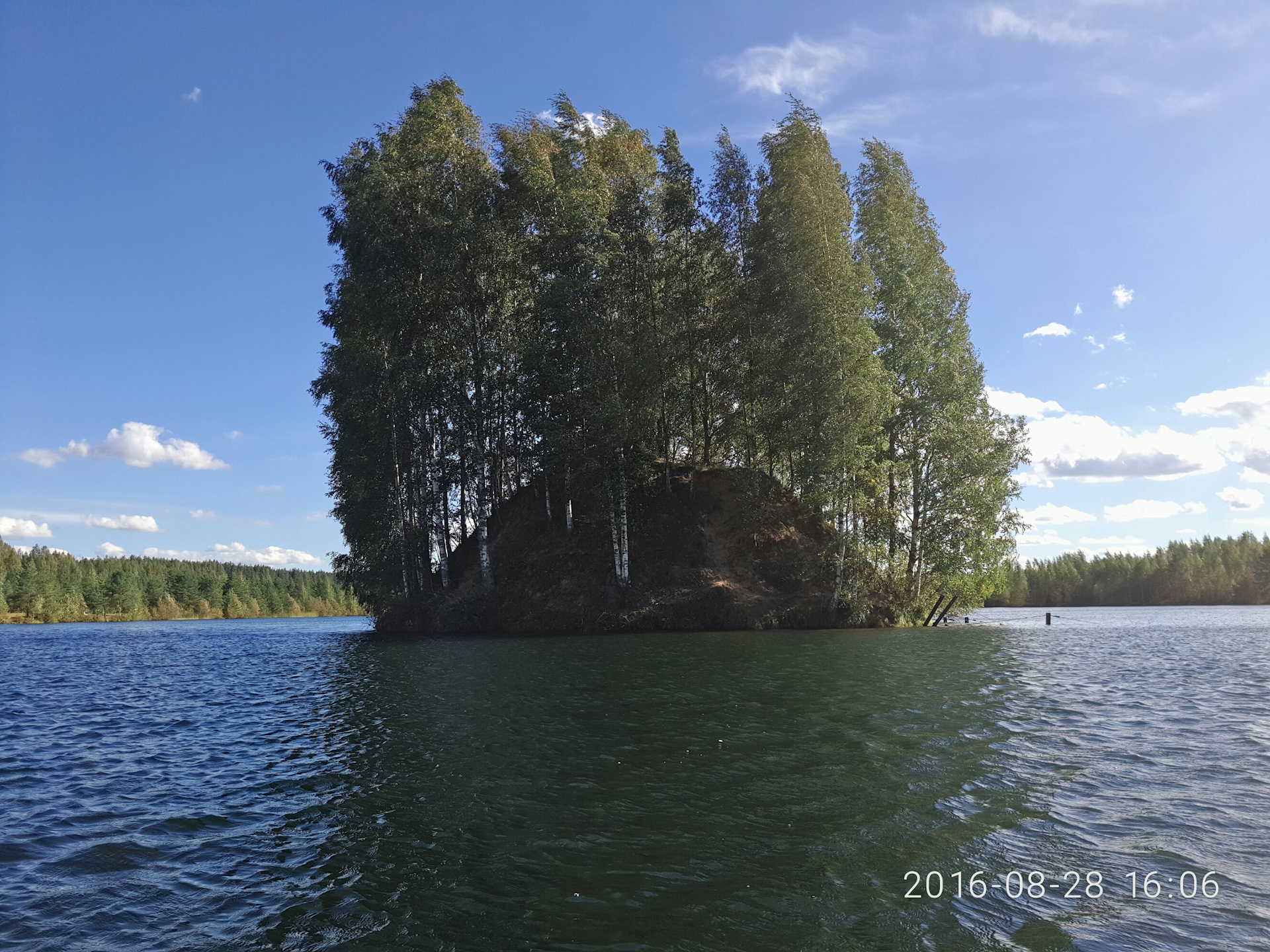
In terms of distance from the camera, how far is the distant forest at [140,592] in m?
102

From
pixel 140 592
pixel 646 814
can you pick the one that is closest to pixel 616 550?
pixel 646 814

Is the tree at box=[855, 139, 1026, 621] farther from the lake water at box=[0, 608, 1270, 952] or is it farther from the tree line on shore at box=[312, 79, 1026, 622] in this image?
the lake water at box=[0, 608, 1270, 952]

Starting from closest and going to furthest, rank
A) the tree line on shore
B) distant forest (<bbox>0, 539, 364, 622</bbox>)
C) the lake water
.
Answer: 1. the lake water
2. the tree line on shore
3. distant forest (<bbox>0, 539, 364, 622</bbox>)

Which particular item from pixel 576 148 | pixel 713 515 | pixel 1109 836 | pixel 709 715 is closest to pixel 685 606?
pixel 713 515

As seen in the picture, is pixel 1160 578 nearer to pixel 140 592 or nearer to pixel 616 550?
pixel 616 550

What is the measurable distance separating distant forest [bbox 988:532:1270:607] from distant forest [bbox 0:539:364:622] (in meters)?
124

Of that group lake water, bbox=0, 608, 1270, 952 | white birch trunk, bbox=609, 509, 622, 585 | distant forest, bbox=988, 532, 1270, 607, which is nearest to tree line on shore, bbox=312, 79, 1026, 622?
white birch trunk, bbox=609, 509, 622, 585

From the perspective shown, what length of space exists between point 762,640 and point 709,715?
1729cm

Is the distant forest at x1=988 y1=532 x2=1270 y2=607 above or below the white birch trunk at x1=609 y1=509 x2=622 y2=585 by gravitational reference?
below

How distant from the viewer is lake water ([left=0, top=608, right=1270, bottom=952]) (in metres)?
6.34

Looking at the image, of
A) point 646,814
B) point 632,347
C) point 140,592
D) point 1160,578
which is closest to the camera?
point 646,814

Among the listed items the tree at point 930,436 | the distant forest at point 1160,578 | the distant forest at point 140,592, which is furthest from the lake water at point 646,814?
the distant forest at point 1160,578

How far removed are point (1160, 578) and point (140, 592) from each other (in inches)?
6897

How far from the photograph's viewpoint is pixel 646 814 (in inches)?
361
